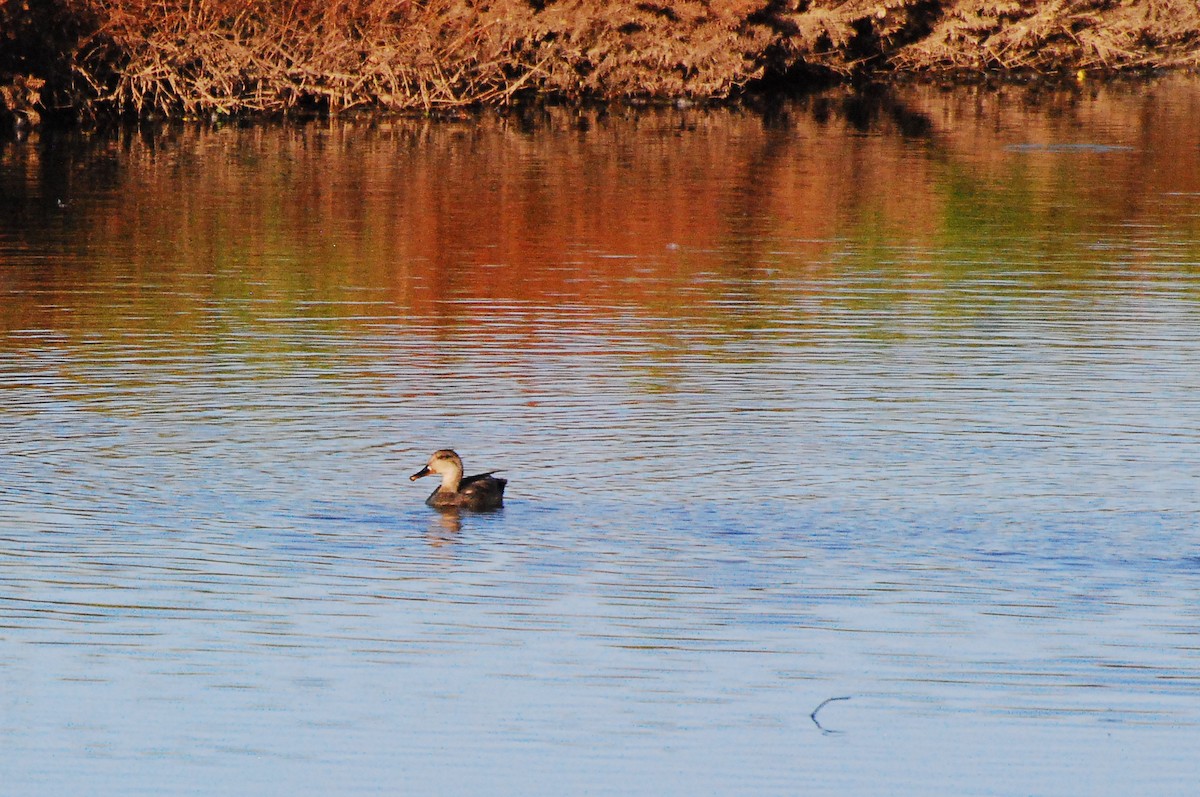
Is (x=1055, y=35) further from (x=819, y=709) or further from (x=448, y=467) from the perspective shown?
(x=819, y=709)

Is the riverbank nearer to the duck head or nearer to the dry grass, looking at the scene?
the dry grass

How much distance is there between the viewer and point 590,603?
874cm

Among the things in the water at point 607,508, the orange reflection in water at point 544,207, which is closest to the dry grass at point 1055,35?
the orange reflection in water at point 544,207

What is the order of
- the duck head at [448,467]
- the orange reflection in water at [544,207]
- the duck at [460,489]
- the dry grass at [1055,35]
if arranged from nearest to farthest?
the duck at [460,489] < the duck head at [448,467] < the orange reflection in water at [544,207] < the dry grass at [1055,35]

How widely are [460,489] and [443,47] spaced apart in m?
31.2

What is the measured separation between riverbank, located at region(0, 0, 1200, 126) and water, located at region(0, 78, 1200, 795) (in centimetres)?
1557

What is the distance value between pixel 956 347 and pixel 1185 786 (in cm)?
874

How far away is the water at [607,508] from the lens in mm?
7238

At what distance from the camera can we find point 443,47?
40.6 m

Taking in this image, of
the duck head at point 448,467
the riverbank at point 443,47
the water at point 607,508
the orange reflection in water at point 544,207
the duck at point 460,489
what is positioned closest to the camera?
the water at point 607,508

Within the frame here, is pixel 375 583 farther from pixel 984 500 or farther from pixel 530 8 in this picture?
pixel 530 8

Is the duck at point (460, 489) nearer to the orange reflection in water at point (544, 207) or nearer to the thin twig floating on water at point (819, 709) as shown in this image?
the thin twig floating on water at point (819, 709)

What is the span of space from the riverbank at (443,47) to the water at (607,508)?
613 inches

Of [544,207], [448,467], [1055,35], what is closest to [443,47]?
[544,207]
